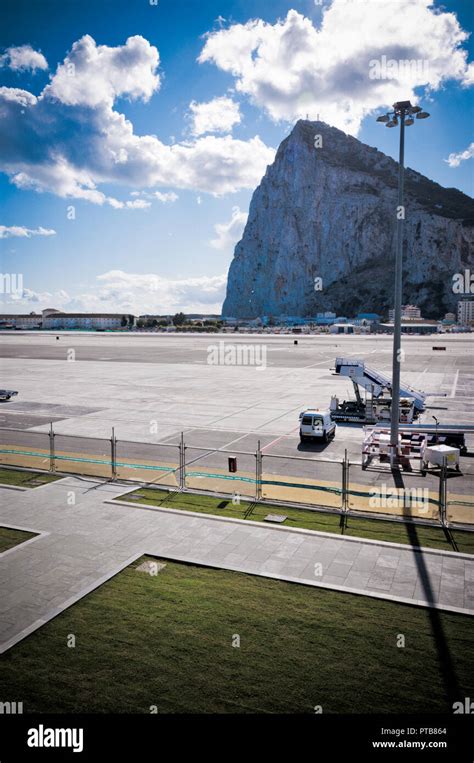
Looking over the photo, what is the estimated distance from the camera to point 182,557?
480 inches

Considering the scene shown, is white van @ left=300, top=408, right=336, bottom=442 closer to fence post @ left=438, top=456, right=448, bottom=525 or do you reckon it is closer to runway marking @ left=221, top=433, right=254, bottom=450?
runway marking @ left=221, top=433, right=254, bottom=450

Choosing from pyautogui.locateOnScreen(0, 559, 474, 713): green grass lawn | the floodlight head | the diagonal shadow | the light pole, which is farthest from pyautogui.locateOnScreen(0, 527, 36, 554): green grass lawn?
the floodlight head

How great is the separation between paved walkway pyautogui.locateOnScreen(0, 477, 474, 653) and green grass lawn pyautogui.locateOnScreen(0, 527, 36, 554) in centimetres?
27

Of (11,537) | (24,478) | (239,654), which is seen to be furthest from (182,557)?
(24,478)

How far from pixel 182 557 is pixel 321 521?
4510mm

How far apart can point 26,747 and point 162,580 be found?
14.2 ft

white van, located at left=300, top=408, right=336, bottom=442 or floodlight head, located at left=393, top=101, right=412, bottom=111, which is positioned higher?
floodlight head, located at left=393, top=101, right=412, bottom=111

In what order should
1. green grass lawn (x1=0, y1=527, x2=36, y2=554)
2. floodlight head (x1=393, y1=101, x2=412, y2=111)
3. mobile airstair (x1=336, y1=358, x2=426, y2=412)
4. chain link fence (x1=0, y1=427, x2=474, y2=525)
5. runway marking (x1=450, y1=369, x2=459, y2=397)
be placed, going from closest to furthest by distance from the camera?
1. green grass lawn (x1=0, y1=527, x2=36, y2=554)
2. chain link fence (x1=0, y1=427, x2=474, y2=525)
3. floodlight head (x1=393, y1=101, x2=412, y2=111)
4. mobile airstair (x1=336, y1=358, x2=426, y2=412)
5. runway marking (x1=450, y1=369, x2=459, y2=397)

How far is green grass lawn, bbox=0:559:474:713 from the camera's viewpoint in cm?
761

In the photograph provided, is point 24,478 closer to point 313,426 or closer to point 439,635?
point 313,426

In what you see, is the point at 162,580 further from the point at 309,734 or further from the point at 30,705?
the point at 309,734

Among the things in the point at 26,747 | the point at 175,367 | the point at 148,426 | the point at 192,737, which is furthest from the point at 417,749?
the point at 175,367

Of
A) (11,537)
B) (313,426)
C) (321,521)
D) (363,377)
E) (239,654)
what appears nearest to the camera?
(239,654)

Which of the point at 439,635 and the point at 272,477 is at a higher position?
the point at 272,477
